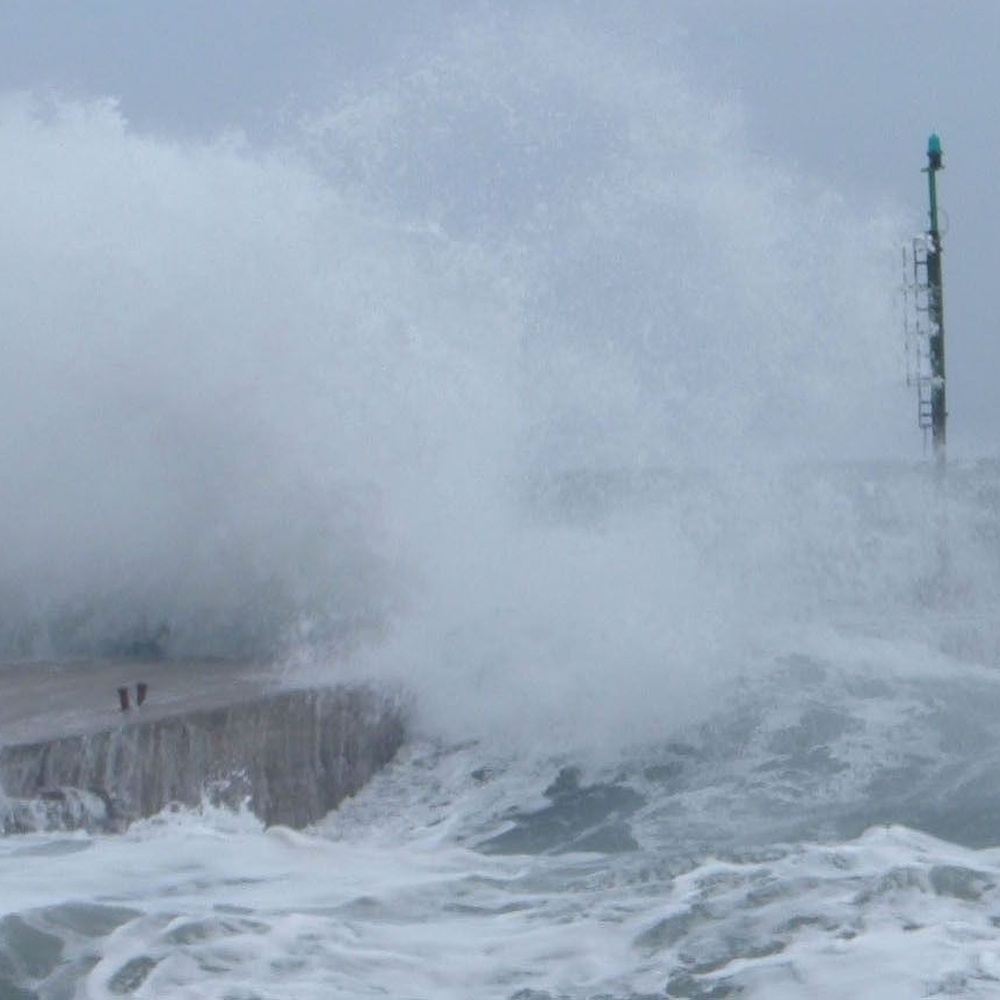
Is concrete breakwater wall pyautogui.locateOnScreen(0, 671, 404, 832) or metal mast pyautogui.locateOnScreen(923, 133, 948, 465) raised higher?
metal mast pyautogui.locateOnScreen(923, 133, 948, 465)

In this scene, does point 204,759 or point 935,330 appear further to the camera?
point 935,330

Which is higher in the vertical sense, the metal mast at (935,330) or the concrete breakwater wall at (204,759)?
the metal mast at (935,330)

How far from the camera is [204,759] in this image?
634 centimetres

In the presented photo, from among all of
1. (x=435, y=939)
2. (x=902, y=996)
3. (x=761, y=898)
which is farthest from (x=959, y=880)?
(x=435, y=939)

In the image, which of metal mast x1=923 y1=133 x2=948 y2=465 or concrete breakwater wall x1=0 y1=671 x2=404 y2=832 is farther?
metal mast x1=923 y1=133 x2=948 y2=465

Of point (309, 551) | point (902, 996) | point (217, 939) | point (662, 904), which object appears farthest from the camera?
point (309, 551)

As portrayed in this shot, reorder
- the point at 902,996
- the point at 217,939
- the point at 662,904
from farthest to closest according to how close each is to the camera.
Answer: the point at 662,904, the point at 217,939, the point at 902,996

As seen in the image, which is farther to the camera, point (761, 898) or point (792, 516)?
point (792, 516)

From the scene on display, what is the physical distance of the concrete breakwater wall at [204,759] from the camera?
5949 millimetres

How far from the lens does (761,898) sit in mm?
4789

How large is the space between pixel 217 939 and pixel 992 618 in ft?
18.7

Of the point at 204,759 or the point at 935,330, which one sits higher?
the point at 935,330

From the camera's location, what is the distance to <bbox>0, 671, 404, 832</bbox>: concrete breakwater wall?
595 centimetres

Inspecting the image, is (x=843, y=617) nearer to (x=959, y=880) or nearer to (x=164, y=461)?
(x=164, y=461)
